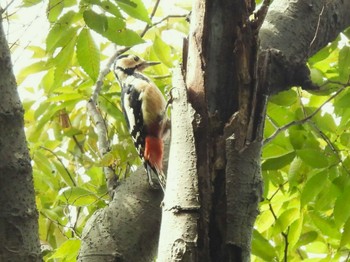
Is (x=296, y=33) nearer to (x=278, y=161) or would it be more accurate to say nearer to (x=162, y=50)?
(x=278, y=161)

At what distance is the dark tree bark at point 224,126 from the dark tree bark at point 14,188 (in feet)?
1.04

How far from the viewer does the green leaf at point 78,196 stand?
259 cm

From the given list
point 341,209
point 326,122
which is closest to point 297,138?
point 326,122

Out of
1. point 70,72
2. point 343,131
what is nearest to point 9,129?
point 343,131

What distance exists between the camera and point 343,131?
8.13 ft

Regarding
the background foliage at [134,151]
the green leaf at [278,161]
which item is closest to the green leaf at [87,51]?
the background foliage at [134,151]

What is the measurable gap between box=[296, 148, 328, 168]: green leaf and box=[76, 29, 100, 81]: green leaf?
81cm

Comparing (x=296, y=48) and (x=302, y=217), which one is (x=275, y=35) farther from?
(x=302, y=217)

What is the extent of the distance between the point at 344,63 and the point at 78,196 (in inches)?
48.7

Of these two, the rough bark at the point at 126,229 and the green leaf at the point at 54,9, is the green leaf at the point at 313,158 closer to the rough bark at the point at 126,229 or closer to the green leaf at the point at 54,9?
the rough bark at the point at 126,229

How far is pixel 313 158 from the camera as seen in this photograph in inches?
88.7

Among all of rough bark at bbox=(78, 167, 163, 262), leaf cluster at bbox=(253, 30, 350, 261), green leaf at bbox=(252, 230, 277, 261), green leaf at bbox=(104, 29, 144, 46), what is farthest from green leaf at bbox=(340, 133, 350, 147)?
green leaf at bbox=(104, 29, 144, 46)

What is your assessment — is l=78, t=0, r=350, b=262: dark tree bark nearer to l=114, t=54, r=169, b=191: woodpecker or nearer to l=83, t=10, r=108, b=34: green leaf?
l=83, t=10, r=108, b=34: green leaf

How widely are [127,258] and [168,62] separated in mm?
1301
